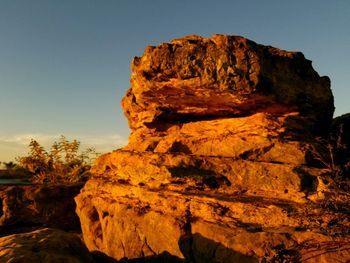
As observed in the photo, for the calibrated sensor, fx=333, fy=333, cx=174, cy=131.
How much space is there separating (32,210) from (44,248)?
11965 mm

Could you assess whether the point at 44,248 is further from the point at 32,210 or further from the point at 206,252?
the point at 32,210

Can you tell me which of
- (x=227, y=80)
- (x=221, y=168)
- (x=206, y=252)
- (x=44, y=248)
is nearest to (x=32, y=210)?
(x=44, y=248)

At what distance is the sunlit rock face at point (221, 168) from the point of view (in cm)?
980

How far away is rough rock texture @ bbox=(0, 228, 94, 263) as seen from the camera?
905 centimetres

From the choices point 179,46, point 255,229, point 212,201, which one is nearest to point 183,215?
point 212,201

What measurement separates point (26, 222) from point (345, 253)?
1850 centimetres

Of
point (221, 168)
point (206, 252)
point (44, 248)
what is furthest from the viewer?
point (221, 168)

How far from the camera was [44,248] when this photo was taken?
32.5 ft

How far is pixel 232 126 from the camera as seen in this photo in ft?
49.5

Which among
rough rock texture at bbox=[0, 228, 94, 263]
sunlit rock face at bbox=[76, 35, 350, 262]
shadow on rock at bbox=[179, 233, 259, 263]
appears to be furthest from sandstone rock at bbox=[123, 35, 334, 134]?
rough rock texture at bbox=[0, 228, 94, 263]

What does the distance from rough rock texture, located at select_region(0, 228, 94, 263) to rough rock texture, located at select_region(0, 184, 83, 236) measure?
10.3 meters

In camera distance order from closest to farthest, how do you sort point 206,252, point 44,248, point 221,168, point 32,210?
point 44,248 → point 206,252 → point 221,168 → point 32,210

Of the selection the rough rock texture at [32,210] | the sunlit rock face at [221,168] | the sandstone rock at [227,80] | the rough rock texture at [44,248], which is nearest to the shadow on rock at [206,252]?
the sunlit rock face at [221,168]

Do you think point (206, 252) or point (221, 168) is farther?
point (221, 168)
